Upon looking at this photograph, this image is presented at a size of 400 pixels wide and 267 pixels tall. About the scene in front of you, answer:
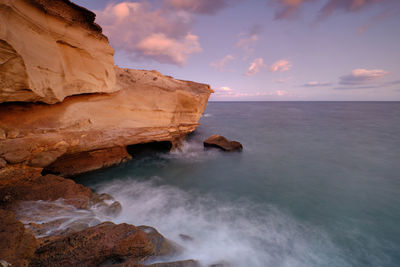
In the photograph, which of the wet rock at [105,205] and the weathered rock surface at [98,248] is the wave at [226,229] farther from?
the weathered rock surface at [98,248]

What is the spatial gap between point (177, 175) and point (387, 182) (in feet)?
21.1

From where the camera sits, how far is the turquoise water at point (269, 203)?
3.01 m

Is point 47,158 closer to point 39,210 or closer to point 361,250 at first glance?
point 39,210

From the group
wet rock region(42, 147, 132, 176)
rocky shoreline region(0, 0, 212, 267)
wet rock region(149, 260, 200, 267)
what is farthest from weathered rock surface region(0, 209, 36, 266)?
wet rock region(42, 147, 132, 176)

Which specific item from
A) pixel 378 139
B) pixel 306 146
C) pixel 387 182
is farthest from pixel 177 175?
pixel 378 139

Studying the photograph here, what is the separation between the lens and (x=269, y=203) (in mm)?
4359

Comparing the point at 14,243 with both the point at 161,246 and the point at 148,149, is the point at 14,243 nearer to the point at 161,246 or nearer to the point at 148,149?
the point at 161,246

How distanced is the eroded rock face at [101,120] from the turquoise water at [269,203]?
1.19m

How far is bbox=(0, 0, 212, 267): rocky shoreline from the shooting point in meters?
A: 2.13

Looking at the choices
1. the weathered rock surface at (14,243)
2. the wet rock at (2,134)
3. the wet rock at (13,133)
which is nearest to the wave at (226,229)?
the weathered rock surface at (14,243)

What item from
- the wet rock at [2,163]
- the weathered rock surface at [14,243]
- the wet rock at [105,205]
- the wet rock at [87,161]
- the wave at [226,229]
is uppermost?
the wet rock at [2,163]

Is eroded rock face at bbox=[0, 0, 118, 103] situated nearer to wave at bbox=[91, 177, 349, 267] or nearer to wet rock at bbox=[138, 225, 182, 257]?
wave at bbox=[91, 177, 349, 267]

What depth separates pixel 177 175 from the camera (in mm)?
5797

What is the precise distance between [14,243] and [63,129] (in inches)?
123
